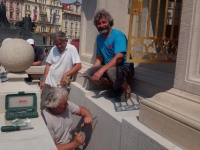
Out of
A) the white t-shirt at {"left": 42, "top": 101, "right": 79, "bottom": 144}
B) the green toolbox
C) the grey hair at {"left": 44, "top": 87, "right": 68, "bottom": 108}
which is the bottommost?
the white t-shirt at {"left": 42, "top": 101, "right": 79, "bottom": 144}

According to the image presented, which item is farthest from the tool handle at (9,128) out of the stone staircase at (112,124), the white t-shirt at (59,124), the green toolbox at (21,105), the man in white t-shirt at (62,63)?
the man in white t-shirt at (62,63)

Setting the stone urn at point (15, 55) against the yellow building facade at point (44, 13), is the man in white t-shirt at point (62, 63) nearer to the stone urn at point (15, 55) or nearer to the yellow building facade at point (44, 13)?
the stone urn at point (15, 55)

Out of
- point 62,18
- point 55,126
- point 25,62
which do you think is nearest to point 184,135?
point 55,126

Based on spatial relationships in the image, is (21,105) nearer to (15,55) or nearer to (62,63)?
(15,55)

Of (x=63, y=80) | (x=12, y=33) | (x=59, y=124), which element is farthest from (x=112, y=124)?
(x=12, y=33)

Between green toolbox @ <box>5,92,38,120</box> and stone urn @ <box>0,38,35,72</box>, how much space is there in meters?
0.81

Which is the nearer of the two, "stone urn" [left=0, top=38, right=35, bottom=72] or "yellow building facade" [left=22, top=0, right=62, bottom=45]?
"stone urn" [left=0, top=38, right=35, bottom=72]

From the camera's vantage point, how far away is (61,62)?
4.50 m

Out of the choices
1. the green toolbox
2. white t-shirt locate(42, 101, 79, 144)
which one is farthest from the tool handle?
white t-shirt locate(42, 101, 79, 144)

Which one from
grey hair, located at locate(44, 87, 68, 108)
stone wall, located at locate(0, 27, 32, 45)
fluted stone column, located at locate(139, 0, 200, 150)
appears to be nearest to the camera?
fluted stone column, located at locate(139, 0, 200, 150)

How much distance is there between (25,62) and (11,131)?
1528 mm

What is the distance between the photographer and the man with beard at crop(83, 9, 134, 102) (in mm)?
3547

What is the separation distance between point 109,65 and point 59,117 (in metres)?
0.92

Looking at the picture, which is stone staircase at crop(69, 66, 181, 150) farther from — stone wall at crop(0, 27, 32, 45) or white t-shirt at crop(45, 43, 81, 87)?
stone wall at crop(0, 27, 32, 45)
